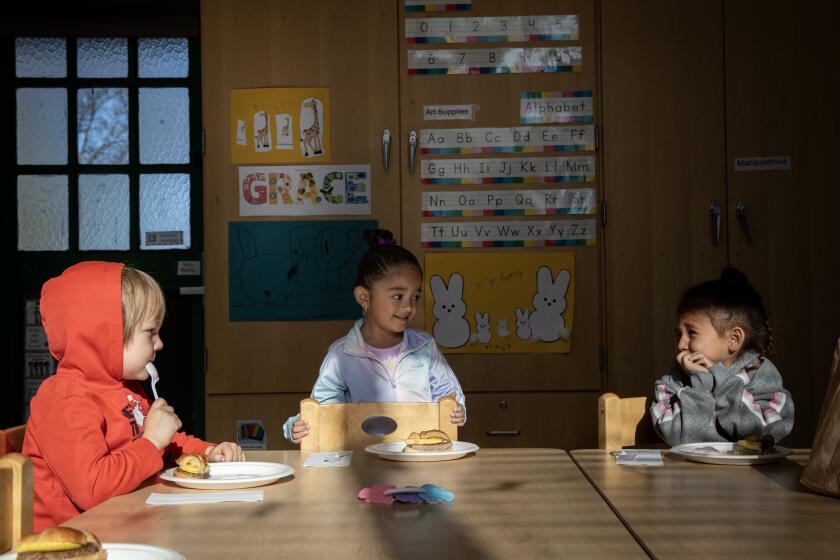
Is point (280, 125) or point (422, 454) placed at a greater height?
point (280, 125)

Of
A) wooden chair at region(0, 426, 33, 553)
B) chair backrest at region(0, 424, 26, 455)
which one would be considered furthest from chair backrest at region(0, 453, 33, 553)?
chair backrest at region(0, 424, 26, 455)

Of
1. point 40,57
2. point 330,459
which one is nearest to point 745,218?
point 330,459

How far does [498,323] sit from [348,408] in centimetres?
135

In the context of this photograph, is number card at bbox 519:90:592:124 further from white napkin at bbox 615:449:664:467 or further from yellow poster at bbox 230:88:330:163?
white napkin at bbox 615:449:664:467

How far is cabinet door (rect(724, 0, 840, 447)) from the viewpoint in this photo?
3.29m

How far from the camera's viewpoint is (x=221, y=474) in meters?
1.56

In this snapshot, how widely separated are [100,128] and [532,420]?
7.29 feet

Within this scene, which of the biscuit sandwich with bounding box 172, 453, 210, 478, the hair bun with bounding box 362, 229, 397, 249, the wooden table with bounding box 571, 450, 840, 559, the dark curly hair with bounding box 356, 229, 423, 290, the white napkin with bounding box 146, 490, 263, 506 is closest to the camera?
the wooden table with bounding box 571, 450, 840, 559

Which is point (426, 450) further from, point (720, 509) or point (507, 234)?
point (507, 234)

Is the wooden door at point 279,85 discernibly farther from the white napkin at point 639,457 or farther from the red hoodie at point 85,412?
the white napkin at point 639,457

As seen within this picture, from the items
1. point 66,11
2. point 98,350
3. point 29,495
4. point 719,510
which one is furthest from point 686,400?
point 66,11

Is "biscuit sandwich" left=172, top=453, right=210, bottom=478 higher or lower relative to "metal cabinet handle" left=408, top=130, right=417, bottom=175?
lower

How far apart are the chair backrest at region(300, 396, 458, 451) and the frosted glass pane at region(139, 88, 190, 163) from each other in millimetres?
2387

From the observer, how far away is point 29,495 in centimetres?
115
